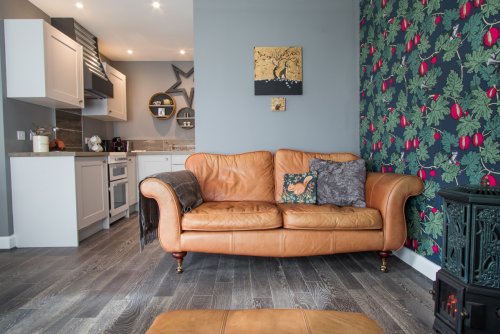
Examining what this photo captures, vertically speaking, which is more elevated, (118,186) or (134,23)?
(134,23)

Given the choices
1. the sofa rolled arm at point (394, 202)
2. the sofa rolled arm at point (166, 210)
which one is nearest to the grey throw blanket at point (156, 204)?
the sofa rolled arm at point (166, 210)

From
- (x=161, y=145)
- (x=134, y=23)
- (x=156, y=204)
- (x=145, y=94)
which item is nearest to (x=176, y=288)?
(x=156, y=204)

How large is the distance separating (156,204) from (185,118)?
3.10 meters

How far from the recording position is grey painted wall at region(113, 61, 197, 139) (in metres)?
5.05

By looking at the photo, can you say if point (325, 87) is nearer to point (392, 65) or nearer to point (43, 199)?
point (392, 65)

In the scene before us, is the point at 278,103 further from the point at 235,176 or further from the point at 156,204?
the point at 156,204

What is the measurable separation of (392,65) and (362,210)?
1.32 meters

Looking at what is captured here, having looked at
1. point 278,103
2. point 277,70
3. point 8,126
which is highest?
point 277,70

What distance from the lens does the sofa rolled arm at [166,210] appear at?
79.7 inches

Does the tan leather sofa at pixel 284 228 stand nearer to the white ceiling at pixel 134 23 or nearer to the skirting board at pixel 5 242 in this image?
the skirting board at pixel 5 242

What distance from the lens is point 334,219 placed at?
205 cm

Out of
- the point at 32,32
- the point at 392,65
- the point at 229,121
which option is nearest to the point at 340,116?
the point at 392,65

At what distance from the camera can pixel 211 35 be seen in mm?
2961

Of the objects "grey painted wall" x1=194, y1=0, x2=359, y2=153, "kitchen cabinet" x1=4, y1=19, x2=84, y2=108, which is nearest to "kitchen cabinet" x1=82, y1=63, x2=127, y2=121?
"kitchen cabinet" x1=4, y1=19, x2=84, y2=108
